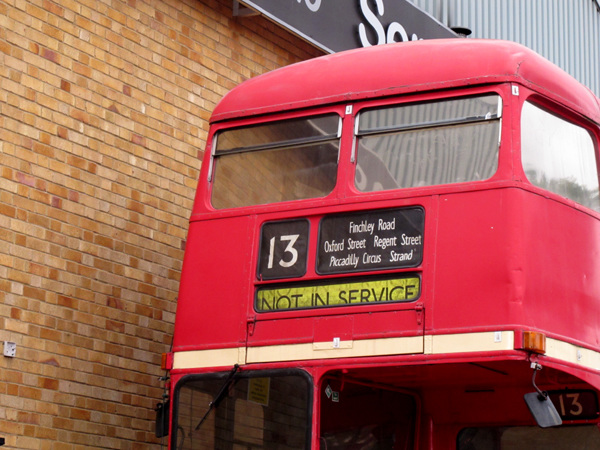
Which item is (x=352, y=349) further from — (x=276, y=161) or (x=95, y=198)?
(x=95, y=198)

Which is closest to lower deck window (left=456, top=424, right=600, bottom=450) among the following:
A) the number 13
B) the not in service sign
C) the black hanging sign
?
the not in service sign

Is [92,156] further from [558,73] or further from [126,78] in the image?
[558,73]

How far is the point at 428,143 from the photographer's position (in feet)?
25.3

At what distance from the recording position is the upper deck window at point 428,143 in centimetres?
752

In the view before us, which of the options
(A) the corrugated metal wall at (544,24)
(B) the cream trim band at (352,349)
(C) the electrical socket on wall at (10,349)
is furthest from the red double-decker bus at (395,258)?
(A) the corrugated metal wall at (544,24)

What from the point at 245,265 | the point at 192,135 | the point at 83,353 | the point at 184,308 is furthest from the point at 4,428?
the point at 192,135

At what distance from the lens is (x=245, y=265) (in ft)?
26.6

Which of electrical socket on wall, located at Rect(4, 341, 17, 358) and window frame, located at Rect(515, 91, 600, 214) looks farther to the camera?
electrical socket on wall, located at Rect(4, 341, 17, 358)

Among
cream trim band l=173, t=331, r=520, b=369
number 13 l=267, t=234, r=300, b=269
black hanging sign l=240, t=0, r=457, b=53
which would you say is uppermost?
black hanging sign l=240, t=0, r=457, b=53

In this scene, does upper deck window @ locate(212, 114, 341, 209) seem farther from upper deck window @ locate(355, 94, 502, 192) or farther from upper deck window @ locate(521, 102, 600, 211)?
upper deck window @ locate(521, 102, 600, 211)

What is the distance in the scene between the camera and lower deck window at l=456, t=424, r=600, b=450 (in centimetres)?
812

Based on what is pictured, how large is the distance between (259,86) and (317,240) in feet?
4.82

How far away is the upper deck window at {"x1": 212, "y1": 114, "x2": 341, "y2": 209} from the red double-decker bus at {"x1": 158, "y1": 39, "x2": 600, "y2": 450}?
0.04 ft

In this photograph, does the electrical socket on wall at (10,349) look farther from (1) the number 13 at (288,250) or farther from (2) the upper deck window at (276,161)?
(1) the number 13 at (288,250)
